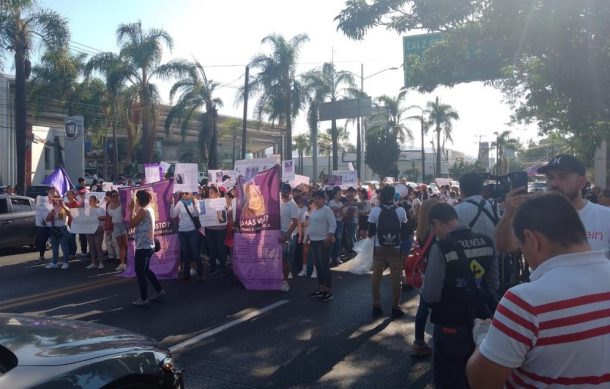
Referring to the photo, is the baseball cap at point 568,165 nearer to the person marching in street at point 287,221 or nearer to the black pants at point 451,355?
the black pants at point 451,355

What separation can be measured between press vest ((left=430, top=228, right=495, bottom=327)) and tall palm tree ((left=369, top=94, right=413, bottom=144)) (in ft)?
146

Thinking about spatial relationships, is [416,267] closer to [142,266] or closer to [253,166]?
[142,266]

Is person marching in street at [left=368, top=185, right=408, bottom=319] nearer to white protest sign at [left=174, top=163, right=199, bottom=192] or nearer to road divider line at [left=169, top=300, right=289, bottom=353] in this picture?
road divider line at [left=169, top=300, right=289, bottom=353]

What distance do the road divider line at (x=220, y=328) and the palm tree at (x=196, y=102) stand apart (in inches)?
977

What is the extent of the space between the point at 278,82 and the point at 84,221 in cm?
2023

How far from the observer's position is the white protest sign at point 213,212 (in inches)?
418

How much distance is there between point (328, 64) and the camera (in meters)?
33.3

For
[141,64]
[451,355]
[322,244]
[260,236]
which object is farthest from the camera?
[141,64]

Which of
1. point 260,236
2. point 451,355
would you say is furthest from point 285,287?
point 451,355

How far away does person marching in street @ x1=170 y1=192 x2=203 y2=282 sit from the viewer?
10.2 m

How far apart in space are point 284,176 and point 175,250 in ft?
19.6

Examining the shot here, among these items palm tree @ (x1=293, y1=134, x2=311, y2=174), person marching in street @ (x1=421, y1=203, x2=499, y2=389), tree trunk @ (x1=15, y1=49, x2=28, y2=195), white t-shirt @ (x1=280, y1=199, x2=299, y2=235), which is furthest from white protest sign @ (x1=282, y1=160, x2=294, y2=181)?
palm tree @ (x1=293, y1=134, x2=311, y2=174)

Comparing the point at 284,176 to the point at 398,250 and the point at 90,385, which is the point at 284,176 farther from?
the point at 90,385

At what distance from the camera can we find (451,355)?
3.65 metres
